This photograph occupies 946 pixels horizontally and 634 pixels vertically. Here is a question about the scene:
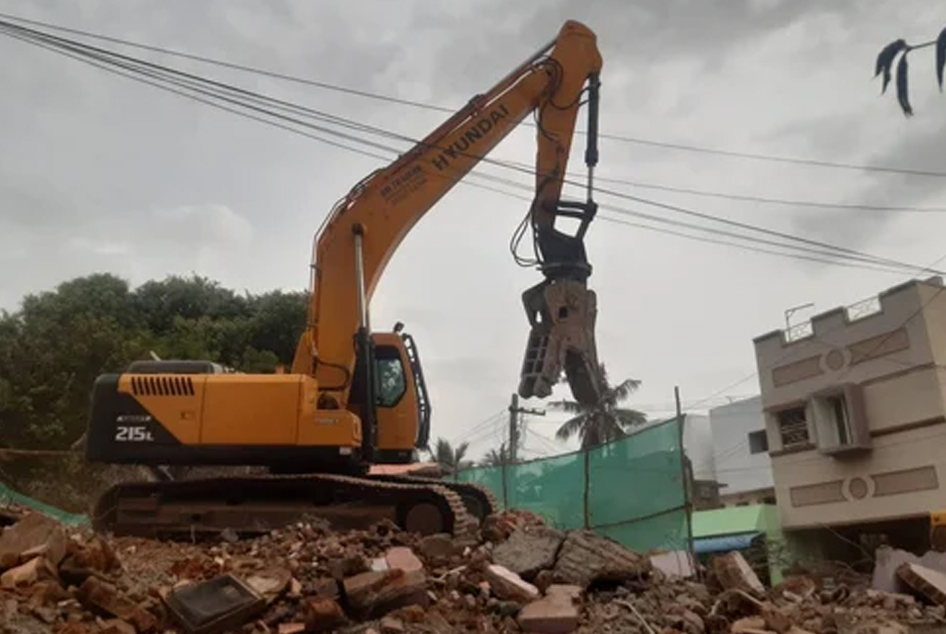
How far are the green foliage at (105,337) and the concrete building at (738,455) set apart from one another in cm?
1865

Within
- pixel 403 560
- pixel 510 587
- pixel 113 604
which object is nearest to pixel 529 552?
pixel 510 587

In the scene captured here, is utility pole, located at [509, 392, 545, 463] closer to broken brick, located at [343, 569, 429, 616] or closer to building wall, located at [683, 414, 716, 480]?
building wall, located at [683, 414, 716, 480]

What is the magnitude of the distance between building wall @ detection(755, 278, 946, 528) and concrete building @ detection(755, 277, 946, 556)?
0.9 inches

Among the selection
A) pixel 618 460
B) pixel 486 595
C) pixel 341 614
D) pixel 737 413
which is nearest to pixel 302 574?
pixel 341 614

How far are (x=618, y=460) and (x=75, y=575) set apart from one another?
6699 millimetres

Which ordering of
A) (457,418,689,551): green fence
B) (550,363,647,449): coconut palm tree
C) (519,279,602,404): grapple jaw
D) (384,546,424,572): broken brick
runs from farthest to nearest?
(550,363,647,449): coconut palm tree, (457,418,689,551): green fence, (519,279,602,404): grapple jaw, (384,546,424,572): broken brick

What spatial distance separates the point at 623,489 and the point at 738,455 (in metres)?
28.2

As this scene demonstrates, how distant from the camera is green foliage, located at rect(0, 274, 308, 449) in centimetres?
2052

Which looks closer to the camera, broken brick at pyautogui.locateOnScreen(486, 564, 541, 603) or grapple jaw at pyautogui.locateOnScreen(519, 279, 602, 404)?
broken brick at pyautogui.locateOnScreen(486, 564, 541, 603)

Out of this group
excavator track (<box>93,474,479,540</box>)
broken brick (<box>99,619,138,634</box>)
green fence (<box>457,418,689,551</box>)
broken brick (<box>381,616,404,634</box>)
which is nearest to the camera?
broken brick (<box>99,619,138,634</box>)

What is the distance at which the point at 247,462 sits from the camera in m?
8.32

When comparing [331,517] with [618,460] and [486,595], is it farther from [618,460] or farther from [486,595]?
[618,460]

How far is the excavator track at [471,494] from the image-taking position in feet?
28.7

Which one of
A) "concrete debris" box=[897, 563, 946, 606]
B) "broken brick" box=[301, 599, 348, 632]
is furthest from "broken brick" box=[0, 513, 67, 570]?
"concrete debris" box=[897, 563, 946, 606]
